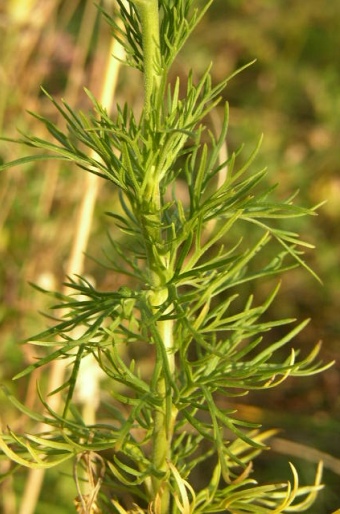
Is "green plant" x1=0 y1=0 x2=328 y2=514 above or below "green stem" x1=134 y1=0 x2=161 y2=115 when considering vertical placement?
below

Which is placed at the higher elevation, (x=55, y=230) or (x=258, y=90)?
(x=258, y=90)

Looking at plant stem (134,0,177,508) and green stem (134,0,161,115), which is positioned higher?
green stem (134,0,161,115)

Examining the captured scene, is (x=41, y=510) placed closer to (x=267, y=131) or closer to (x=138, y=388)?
(x=138, y=388)

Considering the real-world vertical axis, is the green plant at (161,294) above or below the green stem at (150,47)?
below

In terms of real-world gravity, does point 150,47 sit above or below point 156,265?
above

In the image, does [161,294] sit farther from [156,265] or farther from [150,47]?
[150,47]

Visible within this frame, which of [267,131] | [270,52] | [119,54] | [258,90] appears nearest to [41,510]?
[119,54]

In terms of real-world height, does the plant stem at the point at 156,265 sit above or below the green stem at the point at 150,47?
below

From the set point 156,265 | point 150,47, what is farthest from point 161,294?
point 150,47
